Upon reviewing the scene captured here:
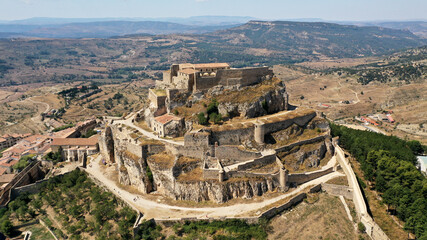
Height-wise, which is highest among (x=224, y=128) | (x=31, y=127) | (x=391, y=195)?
(x=224, y=128)

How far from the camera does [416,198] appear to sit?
135 feet

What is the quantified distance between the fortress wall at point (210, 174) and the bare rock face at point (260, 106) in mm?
13297

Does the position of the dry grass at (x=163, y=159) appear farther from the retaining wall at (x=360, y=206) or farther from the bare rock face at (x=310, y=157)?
the retaining wall at (x=360, y=206)

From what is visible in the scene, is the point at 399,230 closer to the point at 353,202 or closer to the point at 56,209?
the point at 353,202

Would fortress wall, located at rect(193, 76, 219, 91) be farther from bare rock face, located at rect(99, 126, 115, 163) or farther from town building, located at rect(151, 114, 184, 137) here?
bare rock face, located at rect(99, 126, 115, 163)

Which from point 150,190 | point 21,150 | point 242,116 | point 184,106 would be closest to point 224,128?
point 242,116

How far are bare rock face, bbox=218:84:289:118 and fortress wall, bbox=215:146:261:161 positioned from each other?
9.42 metres

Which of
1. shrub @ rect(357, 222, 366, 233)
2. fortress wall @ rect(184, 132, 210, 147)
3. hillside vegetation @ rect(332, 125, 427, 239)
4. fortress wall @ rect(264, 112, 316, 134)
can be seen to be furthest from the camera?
fortress wall @ rect(264, 112, 316, 134)

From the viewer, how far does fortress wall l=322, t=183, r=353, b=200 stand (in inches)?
1831

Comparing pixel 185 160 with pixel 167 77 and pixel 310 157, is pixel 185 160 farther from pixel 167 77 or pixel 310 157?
pixel 167 77

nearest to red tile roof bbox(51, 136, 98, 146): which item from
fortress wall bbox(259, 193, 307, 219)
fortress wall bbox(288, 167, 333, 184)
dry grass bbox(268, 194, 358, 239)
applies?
fortress wall bbox(259, 193, 307, 219)

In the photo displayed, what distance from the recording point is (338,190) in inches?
1860

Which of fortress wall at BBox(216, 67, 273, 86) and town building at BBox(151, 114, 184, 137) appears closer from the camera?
town building at BBox(151, 114, 184, 137)

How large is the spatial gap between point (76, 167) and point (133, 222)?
76.8 feet
